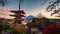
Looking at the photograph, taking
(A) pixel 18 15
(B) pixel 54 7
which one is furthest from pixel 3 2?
(B) pixel 54 7

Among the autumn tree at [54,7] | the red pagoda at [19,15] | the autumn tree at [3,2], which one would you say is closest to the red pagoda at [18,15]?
the red pagoda at [19,15]

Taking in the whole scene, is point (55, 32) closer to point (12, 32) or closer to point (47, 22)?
point (47, 22)

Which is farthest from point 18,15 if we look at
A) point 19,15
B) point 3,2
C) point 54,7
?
point 54,7

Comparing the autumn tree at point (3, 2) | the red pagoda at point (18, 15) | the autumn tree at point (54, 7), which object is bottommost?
the red pagoda at point (18, 15)

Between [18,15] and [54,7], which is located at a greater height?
[54,7]

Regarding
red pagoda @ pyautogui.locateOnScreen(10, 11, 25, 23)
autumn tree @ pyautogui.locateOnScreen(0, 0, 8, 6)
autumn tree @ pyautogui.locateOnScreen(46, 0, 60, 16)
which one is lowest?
red pagoda @ pyautogui.locateOnScreen(10, 11, 25, 23)

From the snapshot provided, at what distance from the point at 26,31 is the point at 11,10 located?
38 centimetres

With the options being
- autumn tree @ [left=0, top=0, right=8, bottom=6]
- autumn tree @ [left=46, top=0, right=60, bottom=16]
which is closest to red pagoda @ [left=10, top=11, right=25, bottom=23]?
autumn tree @ [left=0, top=0, right=8, bottom=6]

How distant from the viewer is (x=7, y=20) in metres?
2.04

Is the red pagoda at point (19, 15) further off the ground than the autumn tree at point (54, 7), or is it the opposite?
the autumn tree at point (54, 7)

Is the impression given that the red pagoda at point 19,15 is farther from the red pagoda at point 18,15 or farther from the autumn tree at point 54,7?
the autumn tree at point 54,7

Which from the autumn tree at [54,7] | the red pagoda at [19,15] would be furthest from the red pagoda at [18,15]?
the autumn tree at [54,7]

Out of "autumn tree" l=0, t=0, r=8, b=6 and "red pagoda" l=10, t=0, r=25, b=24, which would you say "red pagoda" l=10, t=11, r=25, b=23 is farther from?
"autumn tree" l=0, t=0, r=8, b=6

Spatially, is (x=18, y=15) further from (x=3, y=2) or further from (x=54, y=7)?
(x=54, y=7)
